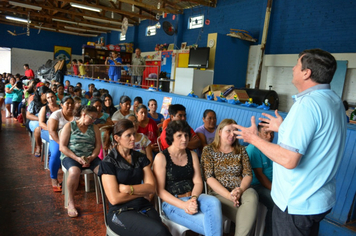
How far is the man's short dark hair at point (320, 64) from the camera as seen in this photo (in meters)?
1.28

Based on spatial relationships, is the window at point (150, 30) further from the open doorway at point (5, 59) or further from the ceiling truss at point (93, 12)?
the open doorway at point (5, 59)

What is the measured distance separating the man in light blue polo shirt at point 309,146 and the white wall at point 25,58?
71.6ft

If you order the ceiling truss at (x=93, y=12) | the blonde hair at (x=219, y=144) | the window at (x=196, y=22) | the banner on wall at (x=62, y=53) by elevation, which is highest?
the ceiling truss at (x=93, y=12)

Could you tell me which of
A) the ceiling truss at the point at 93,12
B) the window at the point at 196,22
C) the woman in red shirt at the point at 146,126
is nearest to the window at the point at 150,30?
the ceiling truss at the point at 93,12

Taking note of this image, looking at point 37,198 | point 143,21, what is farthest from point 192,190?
point 143,21

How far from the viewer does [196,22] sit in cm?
1145

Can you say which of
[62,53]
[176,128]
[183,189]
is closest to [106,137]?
[176,128]

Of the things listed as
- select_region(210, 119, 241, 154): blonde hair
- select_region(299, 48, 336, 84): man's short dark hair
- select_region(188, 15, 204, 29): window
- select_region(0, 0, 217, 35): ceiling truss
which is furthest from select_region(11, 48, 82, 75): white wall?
select_region(299, 48, 336, 84): man's short dark hair

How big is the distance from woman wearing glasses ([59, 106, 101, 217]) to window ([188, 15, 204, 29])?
935 cm

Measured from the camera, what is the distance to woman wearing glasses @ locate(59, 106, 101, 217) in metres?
2.78

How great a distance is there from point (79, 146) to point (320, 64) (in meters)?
2.57

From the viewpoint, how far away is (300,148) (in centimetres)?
124

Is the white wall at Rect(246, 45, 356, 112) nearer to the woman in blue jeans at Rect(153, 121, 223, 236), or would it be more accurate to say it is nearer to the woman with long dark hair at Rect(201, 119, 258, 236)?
the woman with long dark hair at Rect(201, 119, 258, 236)

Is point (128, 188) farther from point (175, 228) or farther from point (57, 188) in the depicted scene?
point (57, 188)
